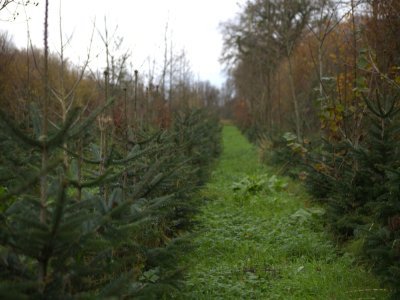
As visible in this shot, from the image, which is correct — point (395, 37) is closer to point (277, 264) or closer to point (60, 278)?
point (277, 264)

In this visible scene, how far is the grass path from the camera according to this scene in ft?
16.0

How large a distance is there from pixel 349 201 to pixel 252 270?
1.70m

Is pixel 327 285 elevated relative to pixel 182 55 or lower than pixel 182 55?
lower

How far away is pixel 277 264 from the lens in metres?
5.89

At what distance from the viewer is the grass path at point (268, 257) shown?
16.0 feet

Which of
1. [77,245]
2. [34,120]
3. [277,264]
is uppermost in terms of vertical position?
[34,120]

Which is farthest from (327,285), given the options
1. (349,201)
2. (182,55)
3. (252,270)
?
(182,55)

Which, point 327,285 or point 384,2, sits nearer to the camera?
point 327,285

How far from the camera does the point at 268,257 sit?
20.1 ft

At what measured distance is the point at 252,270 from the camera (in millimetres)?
5633

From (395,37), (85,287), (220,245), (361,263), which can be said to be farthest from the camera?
(395,37)

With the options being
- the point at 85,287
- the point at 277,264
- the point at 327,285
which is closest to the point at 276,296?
the point at 327,285

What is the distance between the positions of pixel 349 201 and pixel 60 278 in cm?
458

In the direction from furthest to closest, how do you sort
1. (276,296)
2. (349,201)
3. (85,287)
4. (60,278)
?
1. (349,201)
2. (276,296)
3. (85,287)
4. (60,278)
